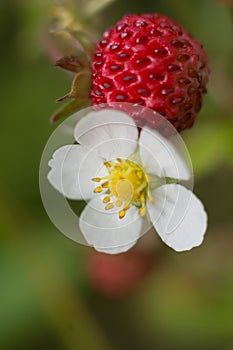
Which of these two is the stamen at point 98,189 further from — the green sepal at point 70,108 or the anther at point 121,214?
the green sepal at point 70,108

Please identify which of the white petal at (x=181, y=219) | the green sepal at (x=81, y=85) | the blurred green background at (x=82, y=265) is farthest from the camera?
the blurred green background at (x=82, y=265)

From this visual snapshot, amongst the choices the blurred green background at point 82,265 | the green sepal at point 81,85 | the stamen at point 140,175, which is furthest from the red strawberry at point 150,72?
the blurred green background at point 82,265

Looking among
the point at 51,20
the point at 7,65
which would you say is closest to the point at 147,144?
the point at 51,20

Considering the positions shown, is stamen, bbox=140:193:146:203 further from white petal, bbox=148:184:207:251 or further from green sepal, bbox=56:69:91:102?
green sepal, bbox=56:69:91:102

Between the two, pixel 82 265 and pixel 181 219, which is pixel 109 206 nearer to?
pixel 181 219

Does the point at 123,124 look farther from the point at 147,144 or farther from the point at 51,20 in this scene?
the point at 51,20

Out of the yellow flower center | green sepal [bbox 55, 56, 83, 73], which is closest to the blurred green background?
green sepal [bbox 55, 56, 83, 73]
